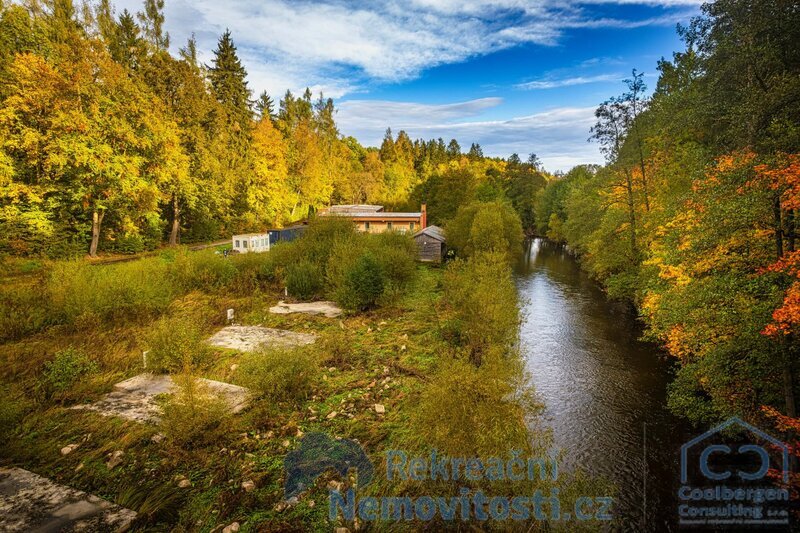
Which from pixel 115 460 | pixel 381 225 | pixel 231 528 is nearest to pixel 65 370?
pixel 115 460

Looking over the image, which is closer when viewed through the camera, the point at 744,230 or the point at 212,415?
the point at 212,415

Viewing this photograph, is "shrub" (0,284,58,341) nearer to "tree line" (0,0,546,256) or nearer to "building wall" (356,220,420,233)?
"tree line" (0,0,546,256)

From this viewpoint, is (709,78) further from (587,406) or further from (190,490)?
(190,490)

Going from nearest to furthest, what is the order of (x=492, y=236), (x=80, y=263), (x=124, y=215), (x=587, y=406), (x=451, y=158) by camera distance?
(x=587, y=406), (x=80, y=263), (x=124, y=215), (x=492, y=236), (x=451, y=158)

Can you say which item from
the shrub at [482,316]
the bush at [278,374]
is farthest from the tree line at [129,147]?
the shrub at [482,316]

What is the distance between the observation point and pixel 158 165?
2547 centimetres

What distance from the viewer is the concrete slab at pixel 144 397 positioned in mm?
7914

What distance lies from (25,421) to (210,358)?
Result: 160 inches

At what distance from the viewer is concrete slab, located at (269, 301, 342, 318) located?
16422 mm

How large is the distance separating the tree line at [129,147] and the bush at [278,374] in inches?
780

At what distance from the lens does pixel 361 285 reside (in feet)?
54.2

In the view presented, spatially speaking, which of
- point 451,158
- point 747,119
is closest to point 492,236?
point 747,119

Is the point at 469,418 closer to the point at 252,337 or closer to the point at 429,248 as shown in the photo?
the point at 252,337

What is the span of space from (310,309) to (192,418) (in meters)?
10.0
